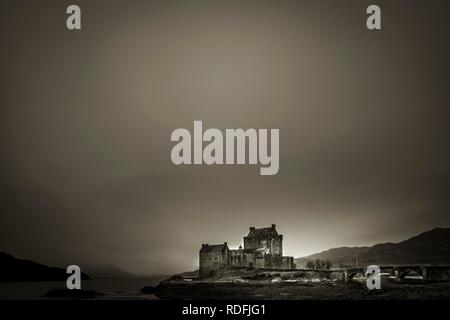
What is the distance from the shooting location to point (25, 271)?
27.8 meters

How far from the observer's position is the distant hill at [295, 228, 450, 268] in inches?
1089

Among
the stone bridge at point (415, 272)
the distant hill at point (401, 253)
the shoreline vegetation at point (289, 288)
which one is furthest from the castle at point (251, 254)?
the stone bridge at point (415, 272)

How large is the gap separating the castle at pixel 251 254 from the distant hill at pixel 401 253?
1131 millimetres

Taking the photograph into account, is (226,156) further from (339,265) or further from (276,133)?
→ (339,265)

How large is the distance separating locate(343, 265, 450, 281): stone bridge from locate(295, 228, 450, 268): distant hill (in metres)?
0.42

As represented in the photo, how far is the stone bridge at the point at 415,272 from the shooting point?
27.1m

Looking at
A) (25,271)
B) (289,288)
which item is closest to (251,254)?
(289,288)

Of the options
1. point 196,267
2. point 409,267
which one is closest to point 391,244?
point 409,267

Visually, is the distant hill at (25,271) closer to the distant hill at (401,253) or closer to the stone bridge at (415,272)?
the distant hill at (401,253)

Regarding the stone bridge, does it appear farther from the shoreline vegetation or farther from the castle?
the castle

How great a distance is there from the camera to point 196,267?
28.0 metres

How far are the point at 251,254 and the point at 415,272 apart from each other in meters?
8.45
